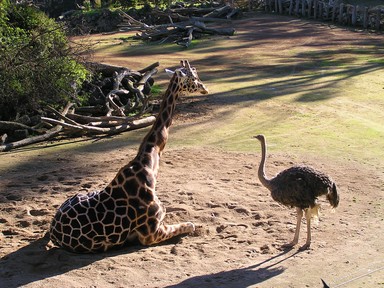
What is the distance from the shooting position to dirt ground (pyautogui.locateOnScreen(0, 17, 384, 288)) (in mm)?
6805

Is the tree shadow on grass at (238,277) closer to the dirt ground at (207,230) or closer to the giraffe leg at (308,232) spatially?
the dirt ground at (207,230)

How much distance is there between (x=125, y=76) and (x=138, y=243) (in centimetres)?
917

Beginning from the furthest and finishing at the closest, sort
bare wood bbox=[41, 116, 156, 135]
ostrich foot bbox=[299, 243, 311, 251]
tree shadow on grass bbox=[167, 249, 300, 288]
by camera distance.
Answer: bare wood bbox=[41, 116, 156, 135] < ostrich foot bbox=[299, 243, 311, 251] < tree shadow on grass bbox=[167, 249, 300, 288]

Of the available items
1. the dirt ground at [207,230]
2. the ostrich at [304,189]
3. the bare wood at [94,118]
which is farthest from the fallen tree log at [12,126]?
the ostrich at [304,189]

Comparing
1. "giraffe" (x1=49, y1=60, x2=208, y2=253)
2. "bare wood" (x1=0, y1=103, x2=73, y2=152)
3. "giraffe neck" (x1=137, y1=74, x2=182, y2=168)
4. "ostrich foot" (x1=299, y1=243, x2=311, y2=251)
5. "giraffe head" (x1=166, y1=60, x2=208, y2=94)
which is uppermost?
"giraffe head" (x1=166, y1=60, x2=208, y2=94)

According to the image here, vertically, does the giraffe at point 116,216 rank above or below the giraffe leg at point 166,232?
above

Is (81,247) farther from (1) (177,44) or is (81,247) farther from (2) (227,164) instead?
(1) (177,44)

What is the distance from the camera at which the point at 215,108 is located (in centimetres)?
1505

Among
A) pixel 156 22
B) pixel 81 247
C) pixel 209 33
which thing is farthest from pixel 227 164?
pixel 156 22

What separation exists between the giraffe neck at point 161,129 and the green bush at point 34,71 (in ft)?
20.4

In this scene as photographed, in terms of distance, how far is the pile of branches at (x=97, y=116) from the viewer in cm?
1300

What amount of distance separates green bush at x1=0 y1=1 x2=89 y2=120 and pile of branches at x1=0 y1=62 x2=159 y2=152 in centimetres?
38

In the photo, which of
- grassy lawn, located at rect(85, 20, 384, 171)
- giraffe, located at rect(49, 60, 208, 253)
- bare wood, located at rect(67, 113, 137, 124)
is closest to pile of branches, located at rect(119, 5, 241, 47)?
grassy lawn, located at rect(85, 20, 384, 171)

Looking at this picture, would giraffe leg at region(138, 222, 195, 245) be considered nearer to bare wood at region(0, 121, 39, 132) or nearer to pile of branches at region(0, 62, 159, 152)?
pile of branches at region(0, 62, 159, 152)
